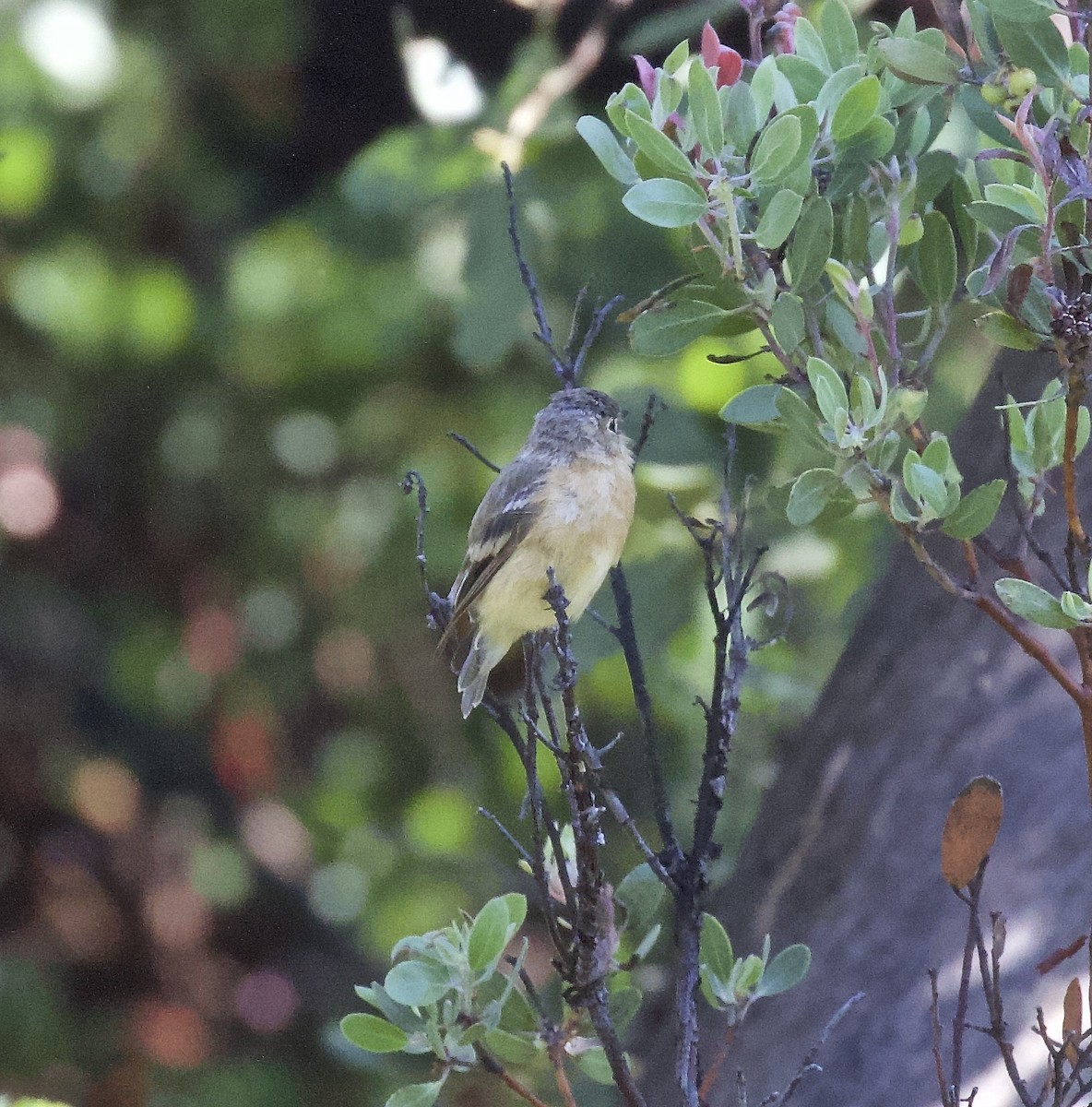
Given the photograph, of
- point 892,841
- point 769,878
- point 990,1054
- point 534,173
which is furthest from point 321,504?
point 990,1054

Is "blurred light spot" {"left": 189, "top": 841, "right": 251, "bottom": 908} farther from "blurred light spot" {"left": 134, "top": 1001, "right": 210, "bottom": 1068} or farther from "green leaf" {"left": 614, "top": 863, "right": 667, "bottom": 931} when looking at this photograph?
"green leaf" {"left": 614, "top": 863, "right": 667, "bottom": 931}

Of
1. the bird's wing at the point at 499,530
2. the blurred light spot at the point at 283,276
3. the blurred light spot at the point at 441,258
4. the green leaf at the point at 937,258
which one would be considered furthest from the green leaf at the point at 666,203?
the blurred light spot at the point at 283,276

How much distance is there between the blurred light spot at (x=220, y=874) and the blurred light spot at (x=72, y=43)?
1796 mm

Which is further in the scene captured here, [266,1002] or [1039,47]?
[266,1002]

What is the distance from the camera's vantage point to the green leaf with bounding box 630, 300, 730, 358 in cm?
145

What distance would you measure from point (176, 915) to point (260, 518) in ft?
3.21

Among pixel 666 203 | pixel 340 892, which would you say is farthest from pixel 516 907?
pixel 340 892

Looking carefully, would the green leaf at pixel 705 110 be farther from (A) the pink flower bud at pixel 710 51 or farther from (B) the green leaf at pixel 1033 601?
(B) the green leaf at pixel 1033 601

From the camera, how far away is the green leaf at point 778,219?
49.6 inches

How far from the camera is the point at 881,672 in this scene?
2.24 metres

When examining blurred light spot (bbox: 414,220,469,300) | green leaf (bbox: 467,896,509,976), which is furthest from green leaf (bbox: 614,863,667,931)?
blurred light spot (bbox: 414,220,469,300)

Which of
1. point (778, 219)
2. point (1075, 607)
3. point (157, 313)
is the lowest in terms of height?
point (1075, 607)

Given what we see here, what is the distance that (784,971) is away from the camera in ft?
4.81

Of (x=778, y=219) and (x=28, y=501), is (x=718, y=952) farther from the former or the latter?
(x=28, y=501)
